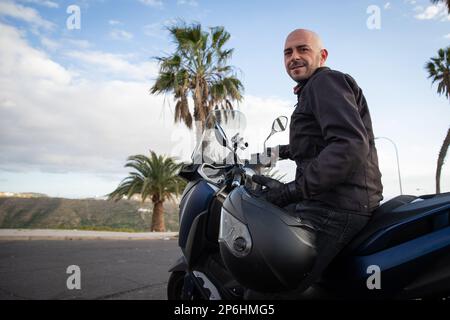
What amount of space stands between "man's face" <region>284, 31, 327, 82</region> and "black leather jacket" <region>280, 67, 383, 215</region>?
14 cm

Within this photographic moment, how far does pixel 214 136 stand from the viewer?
91.2 inches

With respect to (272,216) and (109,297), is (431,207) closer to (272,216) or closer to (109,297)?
(272,216)

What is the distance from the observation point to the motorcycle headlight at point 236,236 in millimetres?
1384

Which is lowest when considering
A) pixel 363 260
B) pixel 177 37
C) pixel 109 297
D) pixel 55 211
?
pixel 55 211

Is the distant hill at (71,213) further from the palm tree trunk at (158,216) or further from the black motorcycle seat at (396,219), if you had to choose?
the black motorcycle seat at (396,219)

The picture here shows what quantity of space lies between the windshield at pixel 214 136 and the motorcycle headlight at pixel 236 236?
735mm

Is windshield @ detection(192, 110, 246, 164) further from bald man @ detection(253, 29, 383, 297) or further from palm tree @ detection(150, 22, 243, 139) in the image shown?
palm tree @ detection(150, 22, 243, 139)

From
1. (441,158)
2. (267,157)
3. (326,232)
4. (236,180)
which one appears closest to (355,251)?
(326,232)

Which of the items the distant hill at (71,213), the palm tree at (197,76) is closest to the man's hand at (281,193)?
the palm tree at (197,76)

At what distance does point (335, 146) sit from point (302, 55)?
2.09ft


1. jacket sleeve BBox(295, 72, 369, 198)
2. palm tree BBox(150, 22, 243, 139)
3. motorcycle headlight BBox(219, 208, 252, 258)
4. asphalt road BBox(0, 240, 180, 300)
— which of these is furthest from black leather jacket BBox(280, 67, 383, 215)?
palm tree BBox(150, 22, 243, 139)
